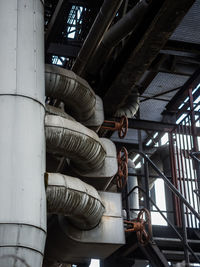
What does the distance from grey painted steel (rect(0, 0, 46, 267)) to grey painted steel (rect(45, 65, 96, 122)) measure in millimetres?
788

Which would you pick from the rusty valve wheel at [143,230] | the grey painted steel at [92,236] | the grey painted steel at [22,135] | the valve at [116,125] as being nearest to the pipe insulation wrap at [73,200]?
the grey painted steel at [92,236]

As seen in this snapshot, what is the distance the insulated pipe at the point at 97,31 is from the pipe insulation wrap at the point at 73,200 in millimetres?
3007

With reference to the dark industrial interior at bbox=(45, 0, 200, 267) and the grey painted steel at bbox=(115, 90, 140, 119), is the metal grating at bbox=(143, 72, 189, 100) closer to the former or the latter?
the dark industrial interior at bbox=(45, 0, 200, 267)

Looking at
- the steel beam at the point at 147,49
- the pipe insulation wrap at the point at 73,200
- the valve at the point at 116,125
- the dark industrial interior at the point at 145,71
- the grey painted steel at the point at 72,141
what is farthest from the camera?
the valve at the point at 116,125

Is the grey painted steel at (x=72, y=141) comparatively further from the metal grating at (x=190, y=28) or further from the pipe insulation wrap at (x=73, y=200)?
the metal grating at (x=190, y=28)

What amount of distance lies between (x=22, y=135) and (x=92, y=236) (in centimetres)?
237

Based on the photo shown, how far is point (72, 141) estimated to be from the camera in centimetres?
765

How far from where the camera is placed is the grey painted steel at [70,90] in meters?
8.52

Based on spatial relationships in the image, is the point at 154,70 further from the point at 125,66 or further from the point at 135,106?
the point at 125,66

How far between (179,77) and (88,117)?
170 inches

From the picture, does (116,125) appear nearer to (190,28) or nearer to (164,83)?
(190,28)

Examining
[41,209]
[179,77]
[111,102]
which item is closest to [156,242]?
[41,209]

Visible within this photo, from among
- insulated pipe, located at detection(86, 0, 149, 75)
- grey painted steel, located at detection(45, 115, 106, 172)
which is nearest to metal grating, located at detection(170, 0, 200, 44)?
insulated pipe, located at detection(86, 0, 149, 75)

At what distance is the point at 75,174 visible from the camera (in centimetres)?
877
